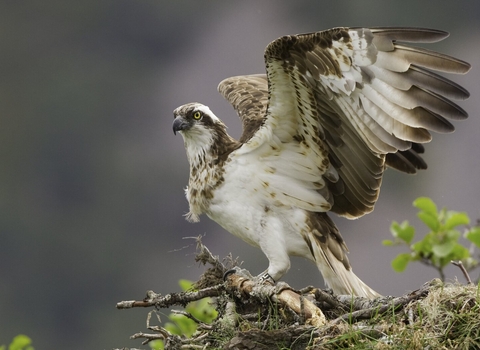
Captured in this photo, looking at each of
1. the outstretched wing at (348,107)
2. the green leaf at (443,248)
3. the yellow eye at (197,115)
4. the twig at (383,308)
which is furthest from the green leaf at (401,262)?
the yellow eye at (197,115)

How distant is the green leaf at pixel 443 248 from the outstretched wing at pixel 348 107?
68cm

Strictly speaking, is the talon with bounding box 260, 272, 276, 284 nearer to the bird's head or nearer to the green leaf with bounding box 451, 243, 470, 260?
the bird's head

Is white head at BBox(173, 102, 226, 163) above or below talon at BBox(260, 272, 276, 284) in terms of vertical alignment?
above

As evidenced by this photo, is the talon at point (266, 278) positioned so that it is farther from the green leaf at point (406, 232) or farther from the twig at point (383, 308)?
the twig at point (383, 308)

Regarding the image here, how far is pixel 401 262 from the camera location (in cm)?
632

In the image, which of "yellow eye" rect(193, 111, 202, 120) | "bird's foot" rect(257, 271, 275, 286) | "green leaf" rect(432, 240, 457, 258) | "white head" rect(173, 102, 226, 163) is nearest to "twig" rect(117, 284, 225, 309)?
"bird's foot" rect(257, 271, 275, 286)

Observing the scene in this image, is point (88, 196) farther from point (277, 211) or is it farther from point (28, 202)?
point (277, 211)

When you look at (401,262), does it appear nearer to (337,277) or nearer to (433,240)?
(433,240)

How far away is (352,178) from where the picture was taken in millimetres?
6629

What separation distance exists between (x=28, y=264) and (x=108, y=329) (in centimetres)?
778

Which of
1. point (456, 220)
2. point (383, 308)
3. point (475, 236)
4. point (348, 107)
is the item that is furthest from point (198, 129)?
point (383, 308)

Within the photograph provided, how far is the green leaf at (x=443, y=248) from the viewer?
6.13 meters

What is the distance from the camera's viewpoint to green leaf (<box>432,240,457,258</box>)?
20.1 ft

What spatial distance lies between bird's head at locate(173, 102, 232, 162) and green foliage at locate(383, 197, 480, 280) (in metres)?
1.52
